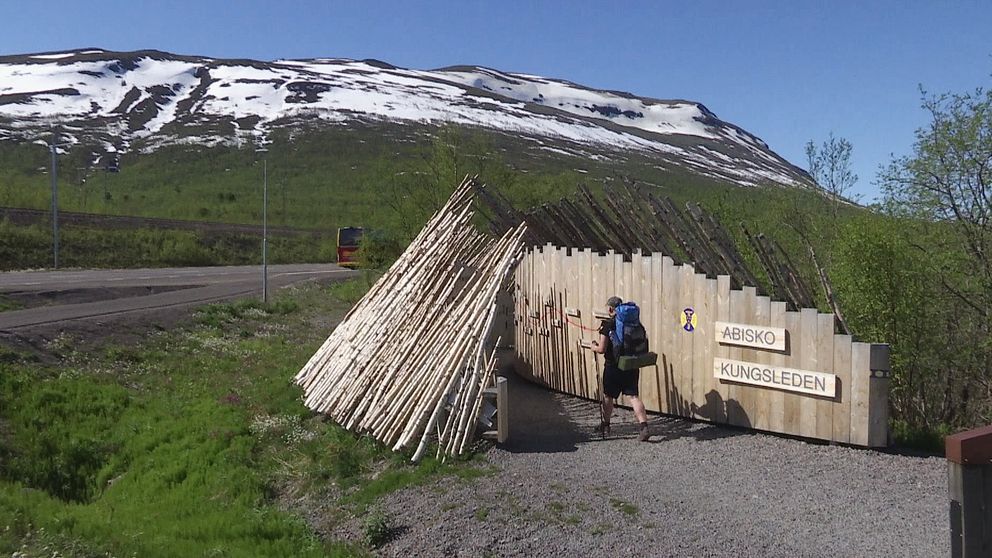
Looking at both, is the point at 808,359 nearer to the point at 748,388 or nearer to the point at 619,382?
the point at 748,388

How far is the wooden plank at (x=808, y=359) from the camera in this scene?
750 centimetres

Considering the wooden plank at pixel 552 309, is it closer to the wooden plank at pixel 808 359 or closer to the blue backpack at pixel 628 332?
the blue backpack at pixel 628 332

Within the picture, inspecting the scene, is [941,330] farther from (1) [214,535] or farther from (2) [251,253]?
(2) [251,253]

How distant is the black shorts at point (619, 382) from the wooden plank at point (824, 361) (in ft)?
5.73

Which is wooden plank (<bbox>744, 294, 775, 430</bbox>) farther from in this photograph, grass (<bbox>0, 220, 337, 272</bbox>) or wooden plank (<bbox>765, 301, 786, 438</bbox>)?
grass (<bbox>0, 220, 337, 272</bbox>)

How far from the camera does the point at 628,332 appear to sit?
26.5 feet

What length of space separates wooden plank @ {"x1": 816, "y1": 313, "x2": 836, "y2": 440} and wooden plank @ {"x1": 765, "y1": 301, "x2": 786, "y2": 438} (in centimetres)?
36

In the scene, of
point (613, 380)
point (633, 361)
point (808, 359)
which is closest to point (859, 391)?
point (808, 359)

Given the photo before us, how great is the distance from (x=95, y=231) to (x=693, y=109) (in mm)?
165709

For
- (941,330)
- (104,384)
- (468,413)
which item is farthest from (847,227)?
(104,384)

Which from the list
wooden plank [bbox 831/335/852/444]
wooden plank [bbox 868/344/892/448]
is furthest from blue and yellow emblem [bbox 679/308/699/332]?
wooden plank [bbox 868/344/892/448]

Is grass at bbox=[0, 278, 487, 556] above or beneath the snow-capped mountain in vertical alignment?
beneath

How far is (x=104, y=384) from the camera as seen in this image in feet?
42.2

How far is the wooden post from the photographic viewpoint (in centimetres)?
324
